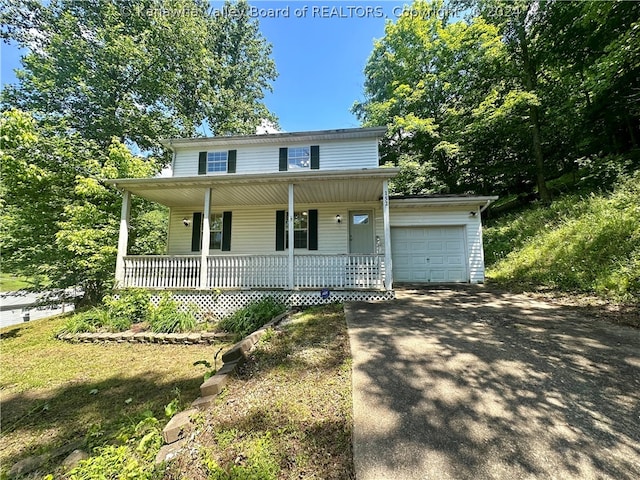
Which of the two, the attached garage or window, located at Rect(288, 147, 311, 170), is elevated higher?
window, located at Rect(288, 147, 311, 170)

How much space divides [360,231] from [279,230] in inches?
115

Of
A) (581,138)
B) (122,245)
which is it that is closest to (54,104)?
(122,245)

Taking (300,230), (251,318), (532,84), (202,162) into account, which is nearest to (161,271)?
(251,318)

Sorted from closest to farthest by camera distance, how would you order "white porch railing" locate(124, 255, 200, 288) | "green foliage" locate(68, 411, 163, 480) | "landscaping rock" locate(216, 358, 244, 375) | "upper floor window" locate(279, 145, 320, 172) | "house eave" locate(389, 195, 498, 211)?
1. "green foliage" locate(68, 411, 163, 480)
2. "landscaping rock" locate(216, 358, 244, 375)
3. "white porch railing" locate(124, 255, 200, 288)
4. "house eave" locate(389, 195, 498, 211)
5. "upper floor window" locate(279, 145, 320, 172)

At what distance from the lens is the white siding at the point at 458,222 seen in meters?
9.01

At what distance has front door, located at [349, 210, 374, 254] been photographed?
948cm

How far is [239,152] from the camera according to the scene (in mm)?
10773

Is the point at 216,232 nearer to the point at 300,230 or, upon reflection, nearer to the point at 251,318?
the point at 300,230

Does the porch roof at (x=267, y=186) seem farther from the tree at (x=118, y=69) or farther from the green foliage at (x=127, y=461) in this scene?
the tree at (x=118, y=69)

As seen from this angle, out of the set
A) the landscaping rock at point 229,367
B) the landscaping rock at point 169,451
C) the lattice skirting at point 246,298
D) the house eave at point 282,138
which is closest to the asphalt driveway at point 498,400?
the landscaping rock at point 169,451

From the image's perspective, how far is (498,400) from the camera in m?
2.55

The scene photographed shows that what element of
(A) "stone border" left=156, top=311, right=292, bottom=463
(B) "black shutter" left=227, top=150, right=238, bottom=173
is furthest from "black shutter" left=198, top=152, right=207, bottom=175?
(A) "stone border" left=156, top=311, right=292, bottom=463

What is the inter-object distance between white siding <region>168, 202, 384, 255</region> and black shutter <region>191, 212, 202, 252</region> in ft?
0.53

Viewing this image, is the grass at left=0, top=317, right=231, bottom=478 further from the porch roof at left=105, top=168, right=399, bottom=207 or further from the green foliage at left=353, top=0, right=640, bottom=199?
the green foliage at left=353, top=0, right=640, bottom=199
